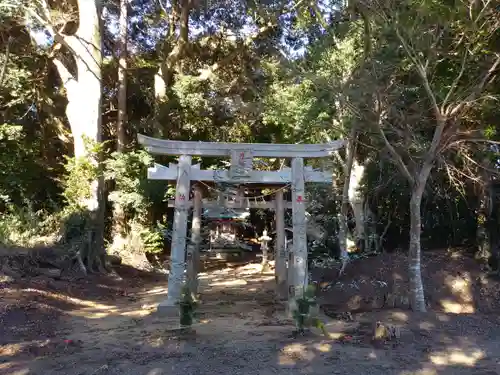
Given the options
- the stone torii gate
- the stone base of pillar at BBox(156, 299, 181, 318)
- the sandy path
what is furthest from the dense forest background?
the stone base of pillar at BBox(156, 299, 181, 318)

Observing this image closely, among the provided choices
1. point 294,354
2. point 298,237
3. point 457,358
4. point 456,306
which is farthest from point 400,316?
point 294,354

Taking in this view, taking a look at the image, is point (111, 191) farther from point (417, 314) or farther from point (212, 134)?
point (417, 314)

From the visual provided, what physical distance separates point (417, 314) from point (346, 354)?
97.2 inches

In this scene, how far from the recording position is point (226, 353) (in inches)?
202

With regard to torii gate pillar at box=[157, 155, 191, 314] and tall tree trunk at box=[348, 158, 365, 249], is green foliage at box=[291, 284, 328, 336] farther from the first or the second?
tall tree trunk at box=[348, 158, 365, 249]

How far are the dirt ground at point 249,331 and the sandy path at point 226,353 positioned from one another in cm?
1

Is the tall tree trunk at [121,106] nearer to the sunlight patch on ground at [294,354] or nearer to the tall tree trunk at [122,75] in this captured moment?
the tall tree trunk at [122,75]

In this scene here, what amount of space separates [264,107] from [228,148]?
505 cm

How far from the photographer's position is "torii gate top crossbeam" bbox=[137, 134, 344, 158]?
8.59 meters

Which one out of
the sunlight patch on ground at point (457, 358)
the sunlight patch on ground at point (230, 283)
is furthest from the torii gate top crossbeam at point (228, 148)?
the sunlight patch on ground at point (230, 283)

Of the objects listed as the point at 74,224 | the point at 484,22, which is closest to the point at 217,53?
the point at 74,224

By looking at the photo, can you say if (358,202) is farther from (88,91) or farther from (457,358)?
(88,91)

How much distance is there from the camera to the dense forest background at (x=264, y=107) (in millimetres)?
7289

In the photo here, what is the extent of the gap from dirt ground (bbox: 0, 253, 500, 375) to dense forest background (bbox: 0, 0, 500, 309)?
1061 millimetres
